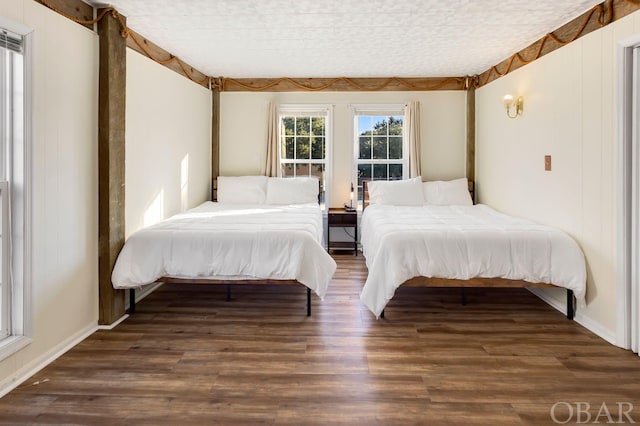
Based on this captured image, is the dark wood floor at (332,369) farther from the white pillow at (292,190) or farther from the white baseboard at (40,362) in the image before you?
the white pillow at (292,190)

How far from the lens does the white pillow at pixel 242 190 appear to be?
550 cm

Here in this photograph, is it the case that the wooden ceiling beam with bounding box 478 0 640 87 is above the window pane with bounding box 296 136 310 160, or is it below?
above

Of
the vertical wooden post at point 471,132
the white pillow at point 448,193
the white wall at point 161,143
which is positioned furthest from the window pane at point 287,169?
the vertical wooden post at point 471,132

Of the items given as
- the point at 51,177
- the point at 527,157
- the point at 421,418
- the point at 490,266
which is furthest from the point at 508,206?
the point at 51,177

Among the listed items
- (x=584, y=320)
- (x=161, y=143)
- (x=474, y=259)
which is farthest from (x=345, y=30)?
(x=584, y=320)

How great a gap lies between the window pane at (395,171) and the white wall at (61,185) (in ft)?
13.1

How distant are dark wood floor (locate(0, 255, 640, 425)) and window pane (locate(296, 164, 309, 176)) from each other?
9.23 feet

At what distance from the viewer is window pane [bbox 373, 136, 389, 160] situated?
19.7 feet

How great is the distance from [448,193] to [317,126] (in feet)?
6.74

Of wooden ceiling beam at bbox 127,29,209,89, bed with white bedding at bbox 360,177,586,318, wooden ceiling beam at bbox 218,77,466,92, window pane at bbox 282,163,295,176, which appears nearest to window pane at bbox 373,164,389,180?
wooden ceiling beam at bbox 218,77,466,92

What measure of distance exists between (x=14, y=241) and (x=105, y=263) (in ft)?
2.64

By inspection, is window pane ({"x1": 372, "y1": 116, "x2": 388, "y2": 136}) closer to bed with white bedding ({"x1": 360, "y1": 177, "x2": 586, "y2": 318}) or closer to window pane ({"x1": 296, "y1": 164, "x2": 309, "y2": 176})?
window pane ({"x1": 296, "y1": 164, "x2": 309, "y2": 176})

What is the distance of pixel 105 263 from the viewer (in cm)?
312

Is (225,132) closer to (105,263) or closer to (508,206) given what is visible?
(105,263)
